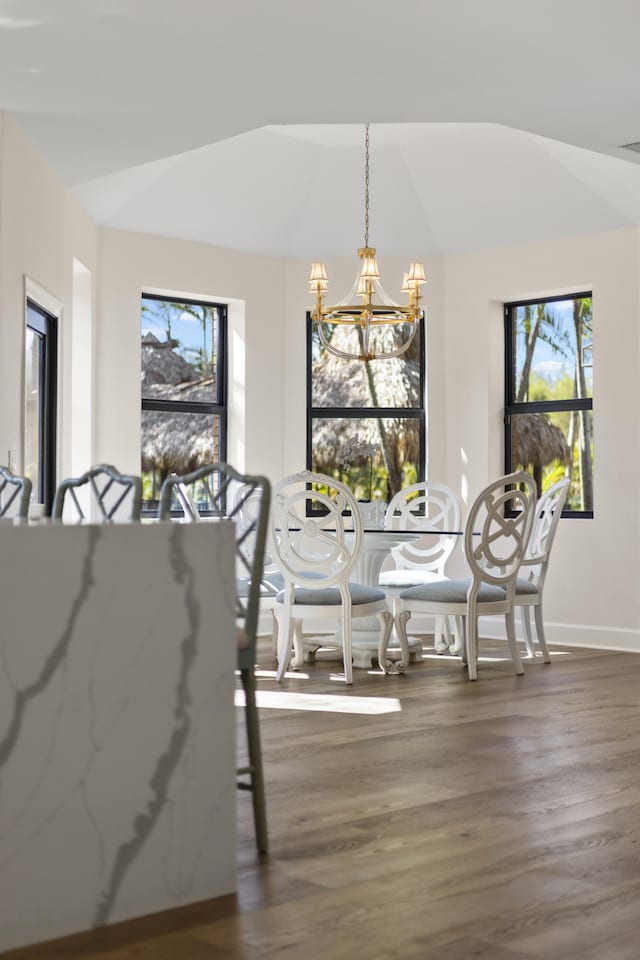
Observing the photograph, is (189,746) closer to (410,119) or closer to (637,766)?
(637,766)

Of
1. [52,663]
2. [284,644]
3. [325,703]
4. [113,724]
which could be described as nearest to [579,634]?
[284,644]

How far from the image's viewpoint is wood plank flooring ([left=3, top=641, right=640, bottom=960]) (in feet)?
7.24

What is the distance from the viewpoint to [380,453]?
8.19 meters

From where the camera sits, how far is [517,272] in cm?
785

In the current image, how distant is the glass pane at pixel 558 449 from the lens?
764 centimetres

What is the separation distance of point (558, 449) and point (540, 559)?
152 centimetres

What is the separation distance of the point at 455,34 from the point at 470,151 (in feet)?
10.5

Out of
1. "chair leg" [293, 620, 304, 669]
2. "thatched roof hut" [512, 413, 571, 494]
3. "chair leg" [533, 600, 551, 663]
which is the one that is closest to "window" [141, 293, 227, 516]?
"chair leg" [293, 620, 304, 669]

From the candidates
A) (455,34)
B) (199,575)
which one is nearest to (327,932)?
(199,575)

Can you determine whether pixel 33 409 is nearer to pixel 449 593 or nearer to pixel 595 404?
pixel 449 593

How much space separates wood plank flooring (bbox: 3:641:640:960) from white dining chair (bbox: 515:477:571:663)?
4.09 feet

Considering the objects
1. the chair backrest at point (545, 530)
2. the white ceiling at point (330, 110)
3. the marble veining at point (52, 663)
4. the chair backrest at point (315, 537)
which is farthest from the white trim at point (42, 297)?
the marble veining at point (52, 663)

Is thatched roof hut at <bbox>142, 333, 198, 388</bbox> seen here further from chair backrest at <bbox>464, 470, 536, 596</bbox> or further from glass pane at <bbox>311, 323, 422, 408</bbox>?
chair backrest at <bbox>464, 470, 536, 596</bbox>

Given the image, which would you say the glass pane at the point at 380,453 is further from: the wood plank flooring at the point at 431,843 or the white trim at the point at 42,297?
the wood plank flooring at the point at 431,843
